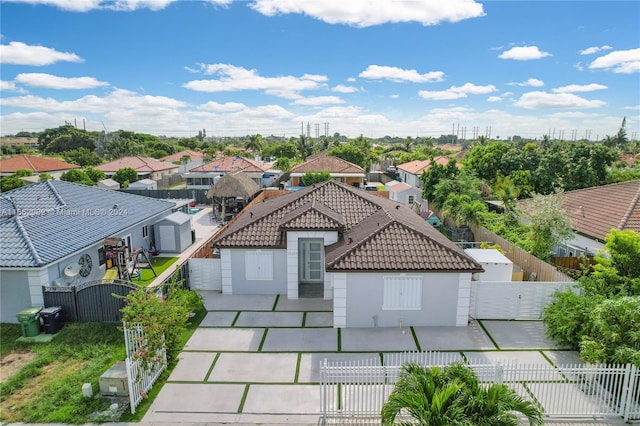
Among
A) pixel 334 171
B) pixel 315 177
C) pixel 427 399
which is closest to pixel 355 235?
pixel 427 399

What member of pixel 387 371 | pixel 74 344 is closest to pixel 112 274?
pixel 74 344

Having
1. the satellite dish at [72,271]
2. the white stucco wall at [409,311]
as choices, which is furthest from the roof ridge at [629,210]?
the satellite dish at [72,271]

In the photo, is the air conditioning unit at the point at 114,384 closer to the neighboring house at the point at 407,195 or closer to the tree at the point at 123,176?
the neighboring house at the point at 407,195

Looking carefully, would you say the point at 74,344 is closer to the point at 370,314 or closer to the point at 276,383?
the point at 276,383

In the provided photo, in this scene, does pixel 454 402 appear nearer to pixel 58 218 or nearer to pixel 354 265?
pixel 354 265

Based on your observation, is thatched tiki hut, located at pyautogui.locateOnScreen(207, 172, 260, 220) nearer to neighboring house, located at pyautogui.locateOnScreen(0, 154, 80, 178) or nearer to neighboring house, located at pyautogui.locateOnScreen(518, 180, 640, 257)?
neighboring house, located at pyautogui.locateOnScreen(518, 180, 640, 257)

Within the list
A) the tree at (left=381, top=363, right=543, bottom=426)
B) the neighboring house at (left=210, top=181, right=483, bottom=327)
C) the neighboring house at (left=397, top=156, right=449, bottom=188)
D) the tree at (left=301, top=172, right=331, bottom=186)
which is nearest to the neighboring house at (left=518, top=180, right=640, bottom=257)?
the neighboring house at (left=210, top=181, right=483, bottom=327)
